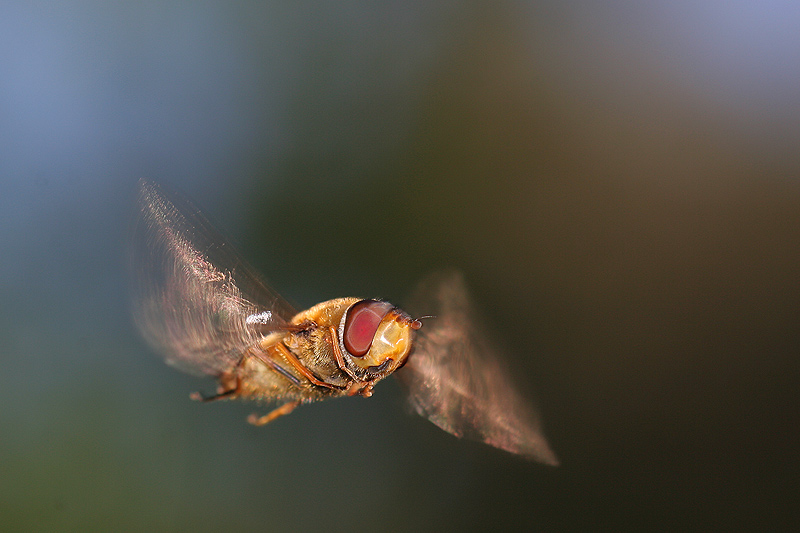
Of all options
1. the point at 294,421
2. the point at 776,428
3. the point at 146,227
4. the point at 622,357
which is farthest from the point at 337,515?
the point at 146,227

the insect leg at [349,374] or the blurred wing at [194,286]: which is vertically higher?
the blurred wing at [194,286]

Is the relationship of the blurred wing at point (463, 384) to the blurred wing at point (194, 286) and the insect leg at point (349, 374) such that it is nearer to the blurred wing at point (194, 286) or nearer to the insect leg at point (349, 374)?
the insect leg at point (349, 374)

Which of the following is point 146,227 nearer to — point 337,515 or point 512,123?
point 337,515

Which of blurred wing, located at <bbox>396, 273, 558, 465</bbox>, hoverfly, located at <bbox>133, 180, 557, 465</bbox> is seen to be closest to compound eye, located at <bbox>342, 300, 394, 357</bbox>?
hoverfly, located at <bbox>133, 180, 557, 465</bbox>

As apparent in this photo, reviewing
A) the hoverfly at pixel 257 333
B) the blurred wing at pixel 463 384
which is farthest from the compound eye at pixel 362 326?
the blurred wing at pixel 463 384

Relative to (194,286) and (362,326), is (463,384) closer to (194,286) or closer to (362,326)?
(362,326)

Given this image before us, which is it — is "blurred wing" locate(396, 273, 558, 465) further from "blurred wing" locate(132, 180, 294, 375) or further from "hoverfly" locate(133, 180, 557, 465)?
"blurred wing" locate(132, 180, 294, 375)
